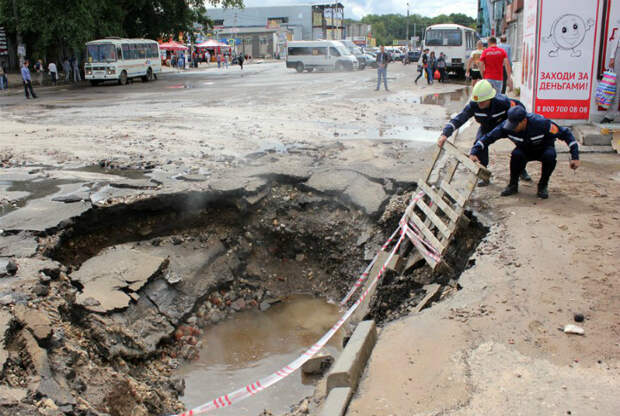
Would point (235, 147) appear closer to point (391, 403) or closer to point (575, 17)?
point (575, 17)

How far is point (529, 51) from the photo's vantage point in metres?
10.0

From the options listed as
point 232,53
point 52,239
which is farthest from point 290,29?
point 52,239

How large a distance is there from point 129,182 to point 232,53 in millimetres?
54542

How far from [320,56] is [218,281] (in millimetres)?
29939

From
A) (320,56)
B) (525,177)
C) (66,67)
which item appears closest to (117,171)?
(525,177)

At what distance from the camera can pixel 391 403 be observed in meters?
3.05

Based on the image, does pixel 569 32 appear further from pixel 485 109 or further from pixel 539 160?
pixel 539 160

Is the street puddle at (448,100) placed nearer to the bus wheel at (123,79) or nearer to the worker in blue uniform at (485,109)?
the worker in blue uniform at (485,109)

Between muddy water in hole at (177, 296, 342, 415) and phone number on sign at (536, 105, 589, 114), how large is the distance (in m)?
5.96

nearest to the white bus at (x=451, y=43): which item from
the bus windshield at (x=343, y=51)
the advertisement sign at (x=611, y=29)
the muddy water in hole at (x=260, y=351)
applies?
the bus windshield at (x=343, y=51)

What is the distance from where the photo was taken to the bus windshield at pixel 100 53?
24641 mm

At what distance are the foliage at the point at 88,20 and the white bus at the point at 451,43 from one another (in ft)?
43.2

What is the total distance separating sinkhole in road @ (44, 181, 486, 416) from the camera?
4621 millimetres

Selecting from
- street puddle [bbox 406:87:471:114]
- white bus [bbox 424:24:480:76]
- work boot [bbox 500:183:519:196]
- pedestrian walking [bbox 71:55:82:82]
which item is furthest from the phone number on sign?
pedestrian walking [bbox 71:55:82:82]
